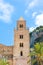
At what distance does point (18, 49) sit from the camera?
80.8 metres

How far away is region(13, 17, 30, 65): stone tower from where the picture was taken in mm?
79750

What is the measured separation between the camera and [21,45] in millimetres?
81250

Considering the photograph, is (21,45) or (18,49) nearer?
(18,49)

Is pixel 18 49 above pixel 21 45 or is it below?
below

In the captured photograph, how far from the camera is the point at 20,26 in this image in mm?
84062

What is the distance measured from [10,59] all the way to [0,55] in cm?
309

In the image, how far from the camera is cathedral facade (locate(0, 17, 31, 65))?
262 ft

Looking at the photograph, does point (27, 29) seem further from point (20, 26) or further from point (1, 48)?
point (1, 48)

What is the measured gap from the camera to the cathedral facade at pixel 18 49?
7988 cm

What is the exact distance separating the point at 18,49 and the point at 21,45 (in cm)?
146

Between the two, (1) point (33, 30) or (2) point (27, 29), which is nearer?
(2) point (27, 29)

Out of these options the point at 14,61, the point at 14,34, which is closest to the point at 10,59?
the point at 14,61

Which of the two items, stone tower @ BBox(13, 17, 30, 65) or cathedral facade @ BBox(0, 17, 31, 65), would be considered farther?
cathedral facade @ BBox(0, 17, 31, 65)

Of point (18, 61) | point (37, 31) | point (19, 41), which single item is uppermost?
point (37, 31)
